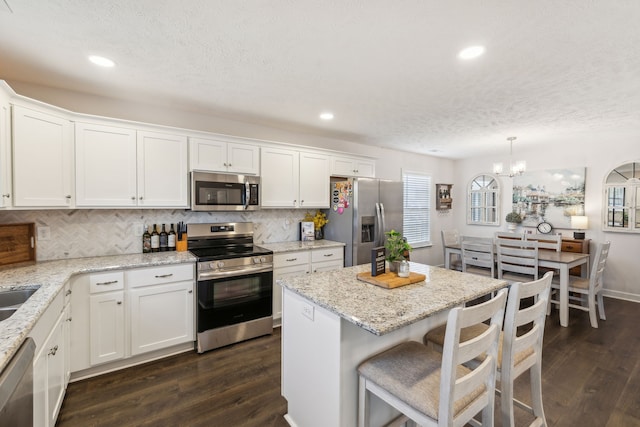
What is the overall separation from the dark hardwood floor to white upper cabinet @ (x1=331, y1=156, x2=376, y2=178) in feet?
8.04

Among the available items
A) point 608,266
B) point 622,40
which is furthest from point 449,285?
point 608,266

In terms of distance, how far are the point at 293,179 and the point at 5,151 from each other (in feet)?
8.38

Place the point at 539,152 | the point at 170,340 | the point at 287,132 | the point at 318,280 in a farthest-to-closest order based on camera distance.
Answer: the point at 539,152
the point at 287,132
the point at 170,340
the point at 318,280

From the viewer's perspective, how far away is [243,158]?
3.37 meters

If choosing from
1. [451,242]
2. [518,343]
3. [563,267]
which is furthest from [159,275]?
[563,267]

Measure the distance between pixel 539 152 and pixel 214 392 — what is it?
612 centimetres

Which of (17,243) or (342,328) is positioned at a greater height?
(17,243)

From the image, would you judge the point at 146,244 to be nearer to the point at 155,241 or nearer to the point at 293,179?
the point at 155,241

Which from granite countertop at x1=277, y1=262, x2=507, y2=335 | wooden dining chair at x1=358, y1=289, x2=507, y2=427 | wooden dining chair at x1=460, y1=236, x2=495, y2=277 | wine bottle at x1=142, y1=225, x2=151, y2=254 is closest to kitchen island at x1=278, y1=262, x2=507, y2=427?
granite countertop at x1=277, y1=262, x2=507, y2=335

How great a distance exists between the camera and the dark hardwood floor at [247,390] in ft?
6.50

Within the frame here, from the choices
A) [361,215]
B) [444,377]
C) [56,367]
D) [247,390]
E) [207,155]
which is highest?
[207,155]

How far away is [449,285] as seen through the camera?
6.10ft

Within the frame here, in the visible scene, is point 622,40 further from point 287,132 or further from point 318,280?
point 287,132

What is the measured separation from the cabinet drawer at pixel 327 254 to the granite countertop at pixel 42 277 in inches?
56.5
